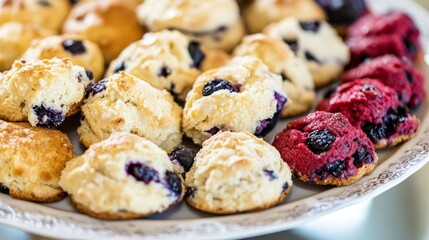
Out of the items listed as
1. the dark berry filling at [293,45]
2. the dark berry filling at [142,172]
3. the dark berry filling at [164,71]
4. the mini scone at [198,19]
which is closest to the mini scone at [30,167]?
the dark berry filling at [142,172]

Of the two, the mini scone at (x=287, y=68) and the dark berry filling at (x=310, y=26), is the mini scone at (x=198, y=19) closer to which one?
the mini scone at (x=287, y=68)

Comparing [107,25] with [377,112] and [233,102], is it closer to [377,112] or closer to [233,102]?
[233,102]

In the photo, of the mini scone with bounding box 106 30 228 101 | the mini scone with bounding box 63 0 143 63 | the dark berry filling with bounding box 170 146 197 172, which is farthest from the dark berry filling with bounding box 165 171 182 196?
the mini scone with bounding box 63 0 143 63

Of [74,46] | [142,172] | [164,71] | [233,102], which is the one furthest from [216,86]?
[74,46]

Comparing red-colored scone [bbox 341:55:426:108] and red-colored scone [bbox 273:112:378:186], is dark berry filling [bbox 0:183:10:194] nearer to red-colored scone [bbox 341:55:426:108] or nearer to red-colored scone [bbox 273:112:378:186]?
red-colored scone [bbox 273:112:378:186]

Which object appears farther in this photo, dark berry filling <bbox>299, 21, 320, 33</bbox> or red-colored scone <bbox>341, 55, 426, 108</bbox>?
dark berry filling <bbox>299, 21, 320, 33</bbox>

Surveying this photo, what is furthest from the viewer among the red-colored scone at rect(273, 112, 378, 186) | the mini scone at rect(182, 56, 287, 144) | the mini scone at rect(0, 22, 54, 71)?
the mini scone at rect(0, 22, 54, 71)

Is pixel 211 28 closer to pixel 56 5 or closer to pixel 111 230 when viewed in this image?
pixel 56 5
